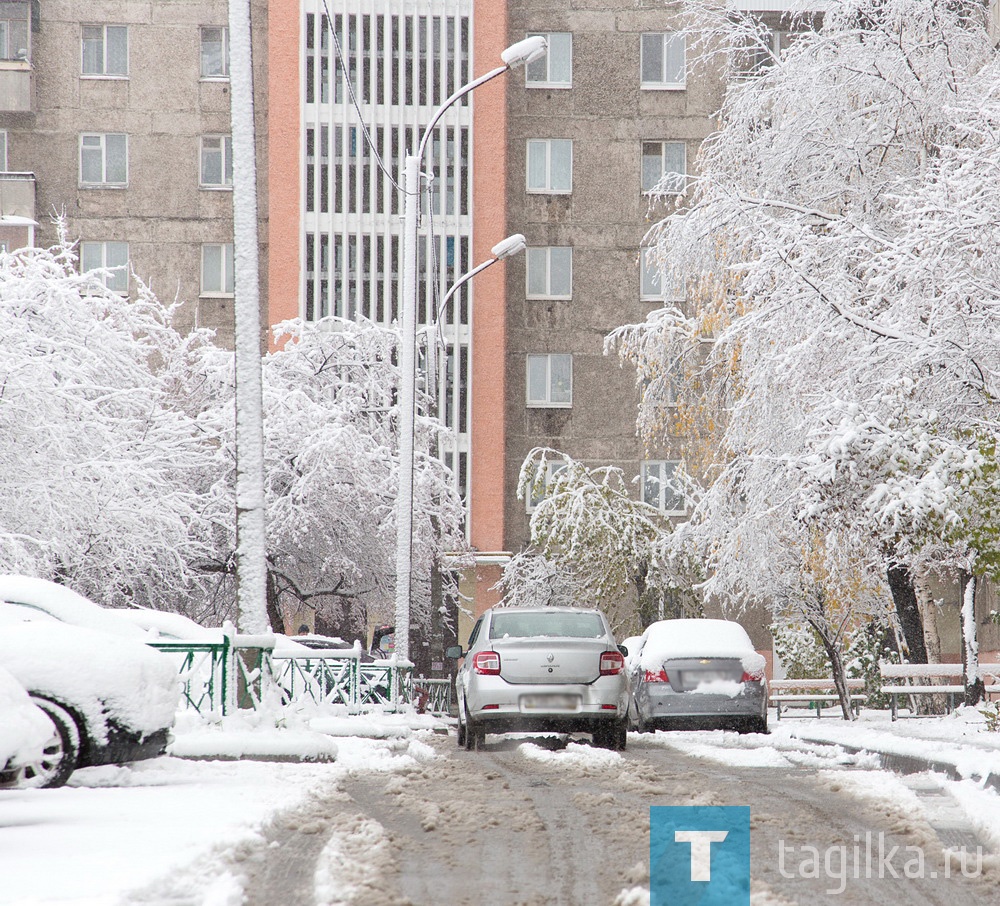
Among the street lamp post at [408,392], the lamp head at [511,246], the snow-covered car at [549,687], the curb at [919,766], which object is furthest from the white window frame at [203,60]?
the curb at [919,766]

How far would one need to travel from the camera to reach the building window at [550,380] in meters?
46.3

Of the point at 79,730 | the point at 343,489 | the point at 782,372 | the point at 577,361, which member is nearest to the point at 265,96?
the point at 577,361

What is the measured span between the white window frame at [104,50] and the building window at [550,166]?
1290 centimetres

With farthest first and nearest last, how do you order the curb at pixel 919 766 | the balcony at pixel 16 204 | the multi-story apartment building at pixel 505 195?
the multi-story apartment building at pixel 505 195 → the balcony at pixel 16 204 → the curb at pixel 919 766

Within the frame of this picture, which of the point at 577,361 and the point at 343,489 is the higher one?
the point at 577,361

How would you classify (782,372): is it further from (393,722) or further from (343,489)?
(343,489)

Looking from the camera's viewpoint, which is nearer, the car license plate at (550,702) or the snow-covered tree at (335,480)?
the car license plate at (550,702)

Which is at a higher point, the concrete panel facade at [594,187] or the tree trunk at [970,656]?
the concrete panel facade at [594,187]

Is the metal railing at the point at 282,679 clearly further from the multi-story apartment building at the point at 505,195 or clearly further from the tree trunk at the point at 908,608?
the multi-story apartment building at the point at 505,195

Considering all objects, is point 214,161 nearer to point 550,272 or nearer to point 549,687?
point 550,272

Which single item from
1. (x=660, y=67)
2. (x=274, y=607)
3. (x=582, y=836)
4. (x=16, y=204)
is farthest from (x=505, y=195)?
(x=582, y=836)

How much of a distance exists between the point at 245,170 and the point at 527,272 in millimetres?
32185

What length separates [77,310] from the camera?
28812mm

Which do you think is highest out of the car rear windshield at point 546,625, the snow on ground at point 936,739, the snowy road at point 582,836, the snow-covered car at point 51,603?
the snow-covered car at point 51,603
